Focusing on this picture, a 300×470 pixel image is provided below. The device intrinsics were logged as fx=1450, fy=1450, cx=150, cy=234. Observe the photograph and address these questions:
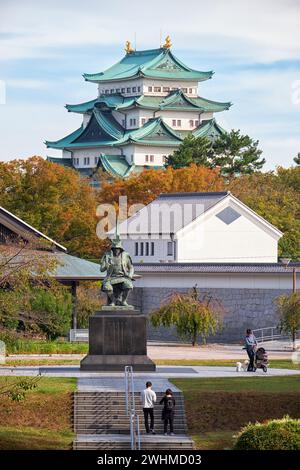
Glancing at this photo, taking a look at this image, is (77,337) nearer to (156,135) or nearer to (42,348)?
(42,348)

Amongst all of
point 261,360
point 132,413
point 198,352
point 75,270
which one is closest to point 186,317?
point 75,270

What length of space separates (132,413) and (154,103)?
3596 inches

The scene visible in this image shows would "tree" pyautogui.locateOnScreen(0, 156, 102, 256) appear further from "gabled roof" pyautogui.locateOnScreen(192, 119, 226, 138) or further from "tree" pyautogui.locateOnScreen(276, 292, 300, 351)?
"gabled roof" pyautogui.locateOnScreen(192, 119, 226, 138)

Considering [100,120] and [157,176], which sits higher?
[100,120]

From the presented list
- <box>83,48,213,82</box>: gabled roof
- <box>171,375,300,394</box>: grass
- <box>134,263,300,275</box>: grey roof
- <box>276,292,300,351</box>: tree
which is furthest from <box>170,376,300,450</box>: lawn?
<box>83,48,213,82</box>: gabled roof

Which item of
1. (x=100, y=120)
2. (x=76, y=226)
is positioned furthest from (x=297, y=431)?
(x=100, y=120)

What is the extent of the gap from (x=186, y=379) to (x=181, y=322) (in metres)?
21.1

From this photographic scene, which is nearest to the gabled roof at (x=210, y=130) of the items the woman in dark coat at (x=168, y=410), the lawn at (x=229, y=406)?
the lawn at (x=229, y=406)

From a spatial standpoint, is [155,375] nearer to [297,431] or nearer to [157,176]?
[297,431]

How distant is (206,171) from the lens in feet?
292

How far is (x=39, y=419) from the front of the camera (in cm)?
3061

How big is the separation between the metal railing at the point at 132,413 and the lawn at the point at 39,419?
123 cm

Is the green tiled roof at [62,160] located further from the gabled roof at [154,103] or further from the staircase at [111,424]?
the staircase at [111,424]

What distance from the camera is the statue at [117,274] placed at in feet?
123
